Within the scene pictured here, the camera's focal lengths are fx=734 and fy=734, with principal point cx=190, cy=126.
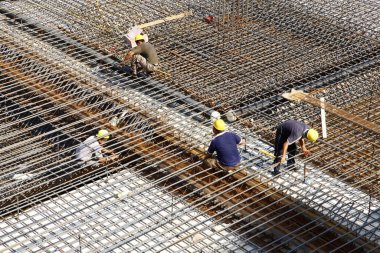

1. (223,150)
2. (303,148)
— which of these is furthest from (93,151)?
(303,148)

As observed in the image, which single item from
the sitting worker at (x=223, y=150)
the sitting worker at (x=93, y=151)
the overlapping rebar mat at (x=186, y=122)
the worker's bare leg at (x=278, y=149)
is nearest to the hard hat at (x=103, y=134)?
the sitting worker at (x=93, y=151)

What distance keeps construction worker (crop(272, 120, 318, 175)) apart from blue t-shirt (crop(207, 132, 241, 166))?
57cm

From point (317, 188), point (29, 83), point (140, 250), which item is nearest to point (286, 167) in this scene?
point (317, 188)

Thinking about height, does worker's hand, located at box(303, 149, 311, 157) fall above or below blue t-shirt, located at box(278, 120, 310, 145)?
below

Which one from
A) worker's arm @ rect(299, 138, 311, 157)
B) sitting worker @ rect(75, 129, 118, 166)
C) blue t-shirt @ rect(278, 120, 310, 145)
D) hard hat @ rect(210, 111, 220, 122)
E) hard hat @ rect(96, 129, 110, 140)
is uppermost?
blue t-shirt @ rect(278, 120, 310, 145)

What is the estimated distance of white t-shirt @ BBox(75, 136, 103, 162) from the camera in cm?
993

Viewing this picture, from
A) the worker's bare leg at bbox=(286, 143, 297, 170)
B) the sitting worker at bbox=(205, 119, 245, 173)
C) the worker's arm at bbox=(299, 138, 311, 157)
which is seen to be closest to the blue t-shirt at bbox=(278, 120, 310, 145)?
the worker's arm at bbox=(299, 138, 311, 157)

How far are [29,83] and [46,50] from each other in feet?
3.63

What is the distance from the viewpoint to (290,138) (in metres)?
9.48

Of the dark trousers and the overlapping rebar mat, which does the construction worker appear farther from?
the overlapping rebar mat

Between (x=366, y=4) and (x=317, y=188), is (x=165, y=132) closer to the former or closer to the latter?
(x=317, y=188)

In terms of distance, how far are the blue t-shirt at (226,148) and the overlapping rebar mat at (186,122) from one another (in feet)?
0.81

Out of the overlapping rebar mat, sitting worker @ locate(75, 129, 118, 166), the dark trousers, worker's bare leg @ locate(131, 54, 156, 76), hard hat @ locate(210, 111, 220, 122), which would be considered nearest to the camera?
the overlapping rebar mat

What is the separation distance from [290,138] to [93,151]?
2.65 m
